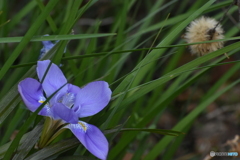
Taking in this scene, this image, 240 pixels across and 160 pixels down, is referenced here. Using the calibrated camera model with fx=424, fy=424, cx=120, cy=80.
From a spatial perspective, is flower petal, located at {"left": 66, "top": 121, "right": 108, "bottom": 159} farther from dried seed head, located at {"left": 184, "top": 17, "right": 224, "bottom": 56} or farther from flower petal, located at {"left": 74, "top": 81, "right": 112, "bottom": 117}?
dried seed head, located at {"left": 184, "top": 17, "right": 224, "bottom": 56}

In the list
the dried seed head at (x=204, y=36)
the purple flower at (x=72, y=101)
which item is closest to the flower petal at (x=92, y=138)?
the purple flower at (x=72, y=101)

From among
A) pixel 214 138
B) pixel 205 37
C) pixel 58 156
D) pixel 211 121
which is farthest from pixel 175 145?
pixel 211 121

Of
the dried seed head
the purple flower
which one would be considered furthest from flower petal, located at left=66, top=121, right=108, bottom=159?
the dried seed head

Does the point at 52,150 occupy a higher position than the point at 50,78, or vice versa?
the point at 50,78

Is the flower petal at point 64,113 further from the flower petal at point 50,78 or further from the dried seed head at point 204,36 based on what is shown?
the dried seed head at point 204,36

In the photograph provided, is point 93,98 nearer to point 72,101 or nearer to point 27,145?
point 72,101

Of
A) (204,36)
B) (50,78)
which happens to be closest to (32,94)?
(50,78)

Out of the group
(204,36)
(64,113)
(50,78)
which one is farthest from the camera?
(204,36)
